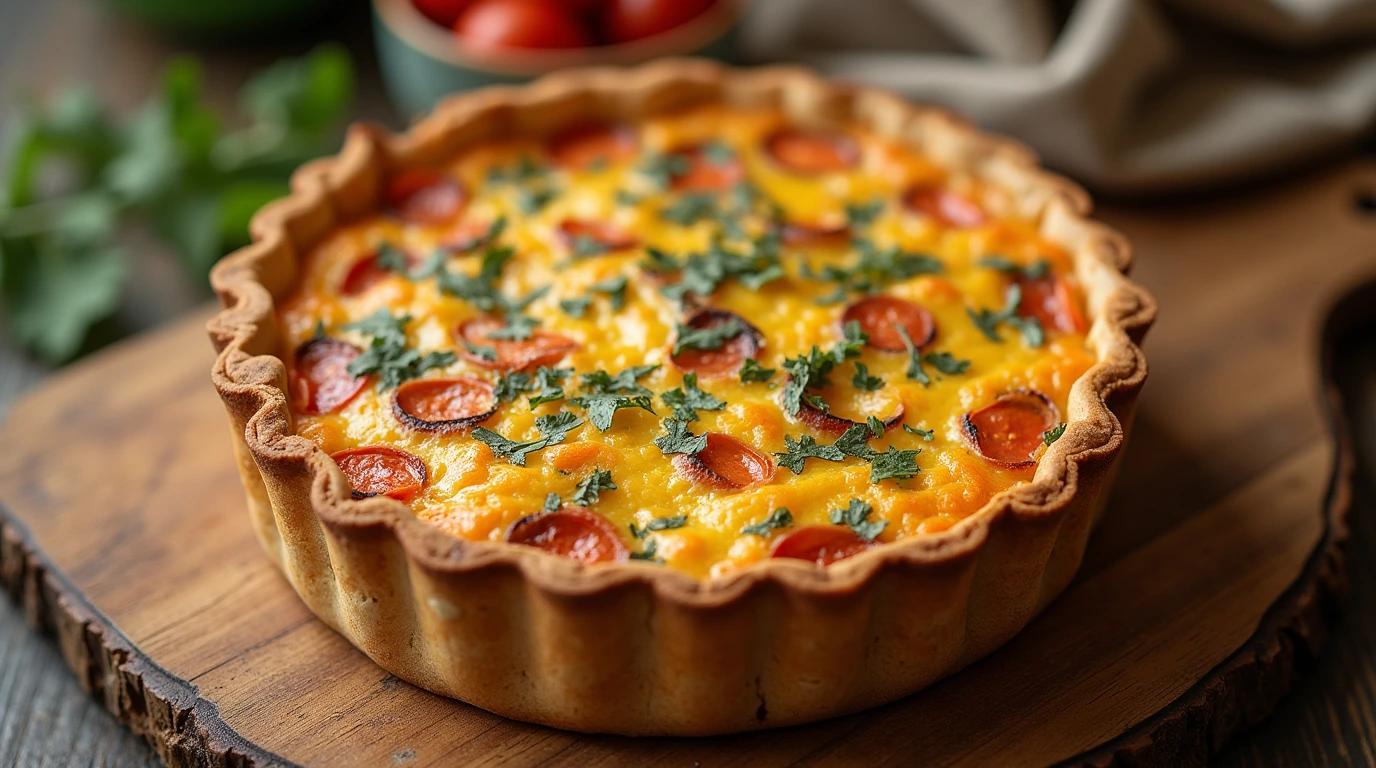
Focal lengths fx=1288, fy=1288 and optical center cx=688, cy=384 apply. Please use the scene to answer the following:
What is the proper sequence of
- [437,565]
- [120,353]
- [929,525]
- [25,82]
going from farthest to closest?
[25,82] → [120,353] → [929,525] → [437,565]

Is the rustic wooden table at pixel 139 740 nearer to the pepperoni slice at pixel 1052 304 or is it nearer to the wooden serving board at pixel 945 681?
the wooden serving board at pixel 945 681

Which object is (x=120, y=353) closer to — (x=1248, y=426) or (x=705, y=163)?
(x=705, y=163)

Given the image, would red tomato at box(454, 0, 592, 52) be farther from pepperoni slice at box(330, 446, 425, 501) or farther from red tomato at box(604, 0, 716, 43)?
pepperoni slice at box(330, 446, 425, 501)

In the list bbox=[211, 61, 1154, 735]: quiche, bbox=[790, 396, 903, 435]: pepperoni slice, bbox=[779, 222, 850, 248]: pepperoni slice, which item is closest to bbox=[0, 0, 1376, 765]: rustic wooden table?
bbox=[211, 61, 1154, 735]: quiche

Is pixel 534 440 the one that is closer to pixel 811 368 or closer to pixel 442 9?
pixel 811 368

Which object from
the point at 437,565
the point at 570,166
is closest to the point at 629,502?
the point at 437,565

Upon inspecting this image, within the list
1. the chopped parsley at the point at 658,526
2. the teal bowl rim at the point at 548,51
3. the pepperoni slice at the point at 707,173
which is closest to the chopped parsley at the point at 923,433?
the chopped parsley at the point at 658,526
